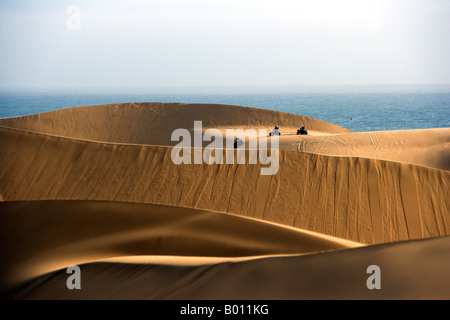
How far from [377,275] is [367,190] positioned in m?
7.46

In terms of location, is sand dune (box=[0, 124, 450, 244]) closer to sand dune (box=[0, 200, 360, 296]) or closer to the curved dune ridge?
the curved dune ridge

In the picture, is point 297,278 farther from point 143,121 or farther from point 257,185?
point 143,121

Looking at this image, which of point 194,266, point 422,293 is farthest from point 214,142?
point 422,293

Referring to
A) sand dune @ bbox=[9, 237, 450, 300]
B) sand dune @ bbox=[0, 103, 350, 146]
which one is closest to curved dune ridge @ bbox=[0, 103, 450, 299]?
sand dune @ bbox=[9, 237, 450, 300]

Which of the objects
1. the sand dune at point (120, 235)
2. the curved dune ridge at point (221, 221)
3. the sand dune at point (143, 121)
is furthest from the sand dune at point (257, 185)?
the sand dune at point (143, 121)

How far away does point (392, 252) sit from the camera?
226 inches

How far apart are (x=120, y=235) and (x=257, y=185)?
5106 millimetres

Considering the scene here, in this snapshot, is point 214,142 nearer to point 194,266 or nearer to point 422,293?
point 194,266

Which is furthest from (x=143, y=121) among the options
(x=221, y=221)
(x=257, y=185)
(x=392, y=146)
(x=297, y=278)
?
(x=297, y=278)

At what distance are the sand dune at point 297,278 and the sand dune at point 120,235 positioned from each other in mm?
1708

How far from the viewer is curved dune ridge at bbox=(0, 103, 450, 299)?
225 inches

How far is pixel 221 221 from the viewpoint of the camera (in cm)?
955

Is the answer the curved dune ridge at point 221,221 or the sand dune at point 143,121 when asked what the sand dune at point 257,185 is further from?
the sand dune at point 143,121

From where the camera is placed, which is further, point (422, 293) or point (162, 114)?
point (162, 114)
